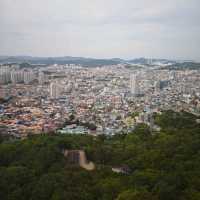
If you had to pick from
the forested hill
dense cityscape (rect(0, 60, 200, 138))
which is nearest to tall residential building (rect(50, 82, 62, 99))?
dense cityscape (rect(0, 60, 200, 138))

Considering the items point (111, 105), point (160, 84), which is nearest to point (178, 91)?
point (160, 84)

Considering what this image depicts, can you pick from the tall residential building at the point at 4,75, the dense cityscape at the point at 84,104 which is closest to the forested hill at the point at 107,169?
the dense cityscape at the point at 84,104

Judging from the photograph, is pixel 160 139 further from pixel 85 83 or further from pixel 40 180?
pixel 85 83

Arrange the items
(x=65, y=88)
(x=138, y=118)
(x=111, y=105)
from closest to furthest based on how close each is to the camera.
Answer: (x=138, y=118)
(x=111, y=105)
(x=65, y=88)

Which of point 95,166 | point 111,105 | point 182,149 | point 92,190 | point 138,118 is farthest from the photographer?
point 111,105

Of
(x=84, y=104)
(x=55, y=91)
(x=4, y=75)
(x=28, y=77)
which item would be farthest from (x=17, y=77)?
(x=84, y=104)

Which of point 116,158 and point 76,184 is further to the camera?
point 116,158

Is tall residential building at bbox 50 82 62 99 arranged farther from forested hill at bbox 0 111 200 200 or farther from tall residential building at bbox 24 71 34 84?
forested hill at bbox 0 111 200 200
